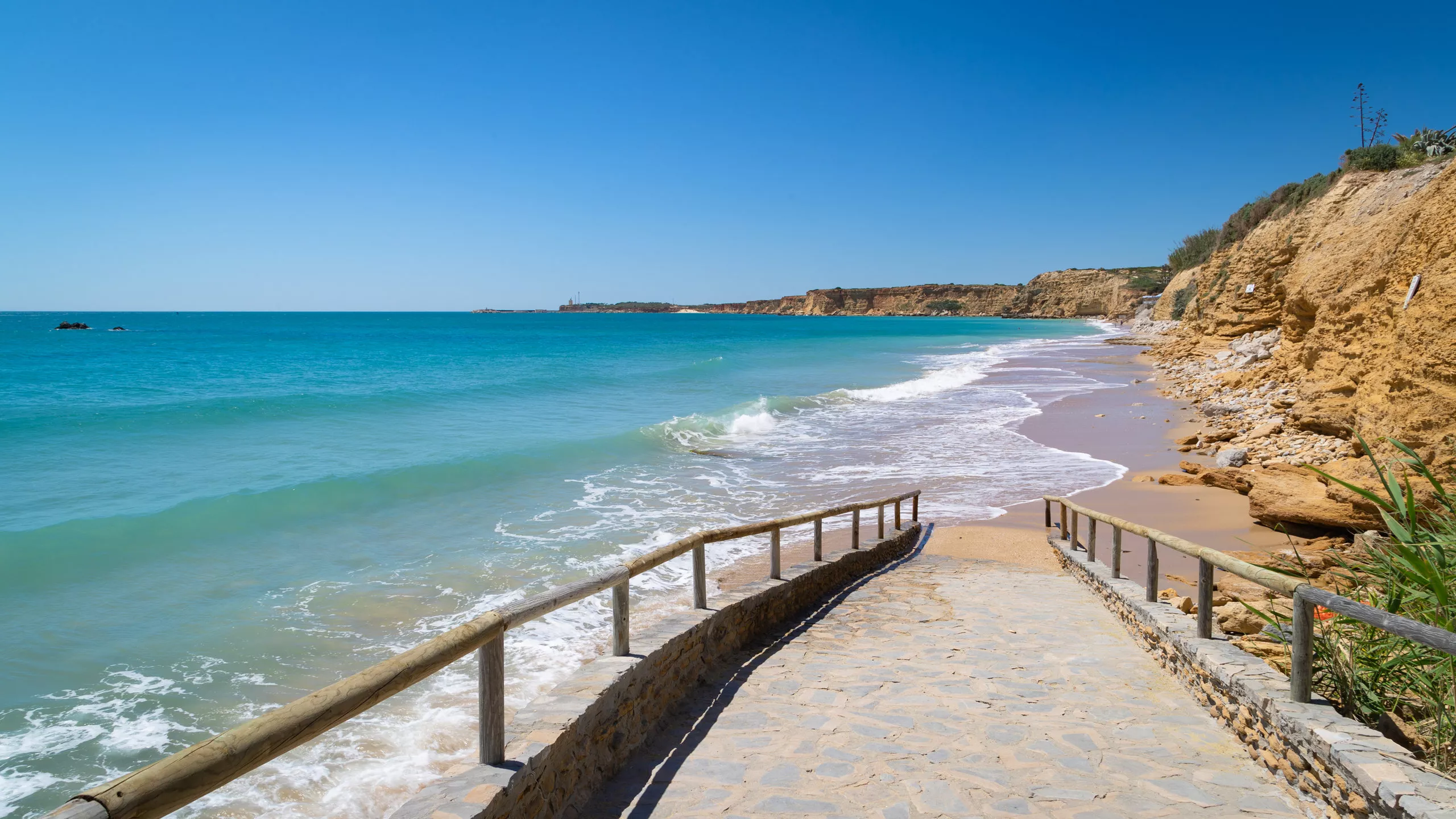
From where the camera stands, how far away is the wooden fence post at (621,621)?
169 inches

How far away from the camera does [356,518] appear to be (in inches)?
497

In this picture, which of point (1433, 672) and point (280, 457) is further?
point (280, 457)

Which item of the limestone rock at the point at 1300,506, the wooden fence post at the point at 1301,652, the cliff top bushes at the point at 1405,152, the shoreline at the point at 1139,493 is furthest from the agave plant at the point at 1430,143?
the wooden fence post at the point at 1301,652

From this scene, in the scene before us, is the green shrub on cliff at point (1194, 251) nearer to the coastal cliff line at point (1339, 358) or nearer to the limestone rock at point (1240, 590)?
the coastal cliff line at point (1339, 358)

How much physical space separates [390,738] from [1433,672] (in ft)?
19.4

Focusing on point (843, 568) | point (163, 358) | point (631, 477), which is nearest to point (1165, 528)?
point (843, 568)

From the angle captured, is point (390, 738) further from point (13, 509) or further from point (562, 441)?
point (562, 441)

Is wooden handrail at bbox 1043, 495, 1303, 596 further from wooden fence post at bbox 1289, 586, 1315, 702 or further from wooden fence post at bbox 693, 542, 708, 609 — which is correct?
wooden fence post at bbox 693, 542, 708, 609

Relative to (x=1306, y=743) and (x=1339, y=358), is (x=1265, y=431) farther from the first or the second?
(x=1306, y=743)

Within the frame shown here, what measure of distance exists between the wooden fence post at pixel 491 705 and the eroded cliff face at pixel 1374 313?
8.97m

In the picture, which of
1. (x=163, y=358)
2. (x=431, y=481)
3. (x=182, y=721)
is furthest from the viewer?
(x=163, y=358)

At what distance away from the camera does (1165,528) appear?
11.3m

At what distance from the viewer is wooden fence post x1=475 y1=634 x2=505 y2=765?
9.77ft

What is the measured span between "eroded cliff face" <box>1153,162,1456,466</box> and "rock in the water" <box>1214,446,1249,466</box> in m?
1.09
